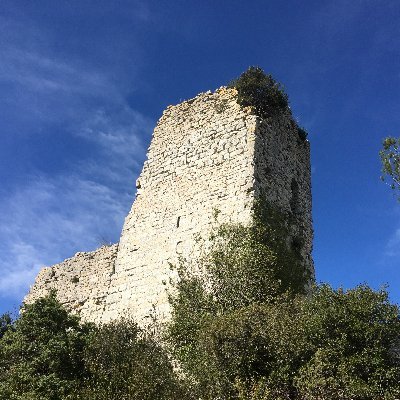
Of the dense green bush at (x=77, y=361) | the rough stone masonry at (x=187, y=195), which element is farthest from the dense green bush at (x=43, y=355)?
the rough stone masonry at (x=187, y=195)

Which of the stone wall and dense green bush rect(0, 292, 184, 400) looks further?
the stone wall

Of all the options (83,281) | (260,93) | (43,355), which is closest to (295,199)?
(260,93)

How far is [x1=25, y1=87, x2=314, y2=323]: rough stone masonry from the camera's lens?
11.7m

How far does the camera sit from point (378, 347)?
25.2 feet

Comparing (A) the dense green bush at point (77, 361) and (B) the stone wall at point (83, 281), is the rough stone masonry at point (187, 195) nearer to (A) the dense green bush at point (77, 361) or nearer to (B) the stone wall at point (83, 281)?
(B) the stone wall at point (83, 281)

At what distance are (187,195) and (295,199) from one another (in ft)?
10.2

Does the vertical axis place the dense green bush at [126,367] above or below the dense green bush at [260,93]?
below

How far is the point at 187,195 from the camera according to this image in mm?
12492

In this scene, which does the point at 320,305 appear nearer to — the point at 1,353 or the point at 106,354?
the point at 106,354

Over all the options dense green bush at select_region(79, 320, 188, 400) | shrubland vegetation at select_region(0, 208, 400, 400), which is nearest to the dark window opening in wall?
shrubland vegetation at select_region(0, 208, 400, 400)

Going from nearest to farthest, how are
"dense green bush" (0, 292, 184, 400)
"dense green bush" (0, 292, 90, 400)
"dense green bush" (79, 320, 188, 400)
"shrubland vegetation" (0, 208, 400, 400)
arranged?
"shrubland vegetation" (0, 208, 400, 400) → "dense green bush" (79, 320, 188, 400) → "dense green bush" (0, 292, 184, 400) → "dense green bush" (0, 292, 90, 400)

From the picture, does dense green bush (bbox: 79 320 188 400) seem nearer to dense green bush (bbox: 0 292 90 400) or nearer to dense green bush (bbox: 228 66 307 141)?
dense green bush (bbox: 0 292 90 400)

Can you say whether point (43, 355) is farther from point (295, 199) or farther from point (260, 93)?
point (260, 93)

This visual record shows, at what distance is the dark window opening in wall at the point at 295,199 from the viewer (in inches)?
522
